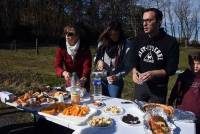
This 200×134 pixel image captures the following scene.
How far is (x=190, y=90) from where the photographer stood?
4.18 metres

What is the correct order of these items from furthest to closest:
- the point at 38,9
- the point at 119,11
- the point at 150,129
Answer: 1. the point at 119,11
2. the point at 38,9
3. the point at 150,129

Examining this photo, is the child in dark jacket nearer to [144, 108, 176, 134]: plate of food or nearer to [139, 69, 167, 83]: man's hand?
[139, 69, 167, 83]: man's hand

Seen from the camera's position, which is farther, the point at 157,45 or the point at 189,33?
the point at 189,33

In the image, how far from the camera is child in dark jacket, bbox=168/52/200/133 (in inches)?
161

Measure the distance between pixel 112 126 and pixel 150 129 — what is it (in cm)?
36

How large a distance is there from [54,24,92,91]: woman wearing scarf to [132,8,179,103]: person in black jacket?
77cm

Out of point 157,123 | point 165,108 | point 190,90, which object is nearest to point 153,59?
point 190,90

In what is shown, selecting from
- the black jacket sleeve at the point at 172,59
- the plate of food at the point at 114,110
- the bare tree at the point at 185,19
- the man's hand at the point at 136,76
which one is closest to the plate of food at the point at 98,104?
the plate of food at the point at 114,110

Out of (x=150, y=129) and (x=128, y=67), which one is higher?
(x=128, y=67)

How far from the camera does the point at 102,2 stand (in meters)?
42.8

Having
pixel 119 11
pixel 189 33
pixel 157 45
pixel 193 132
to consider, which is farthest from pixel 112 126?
pixel 189 33

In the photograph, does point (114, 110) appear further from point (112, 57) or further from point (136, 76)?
point (112, 57)

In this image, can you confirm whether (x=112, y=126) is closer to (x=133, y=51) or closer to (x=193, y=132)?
(x=193, y=132)

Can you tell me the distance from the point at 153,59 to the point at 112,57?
2.53 ft
